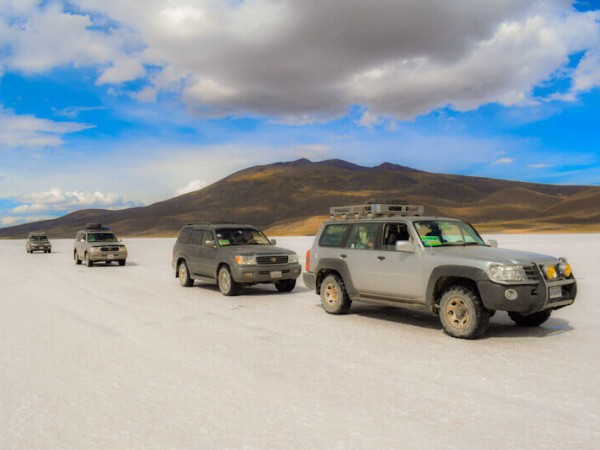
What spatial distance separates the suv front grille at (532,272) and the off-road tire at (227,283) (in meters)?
→ 7.21

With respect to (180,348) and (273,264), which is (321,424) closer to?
(180,348)

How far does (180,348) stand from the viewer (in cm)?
752

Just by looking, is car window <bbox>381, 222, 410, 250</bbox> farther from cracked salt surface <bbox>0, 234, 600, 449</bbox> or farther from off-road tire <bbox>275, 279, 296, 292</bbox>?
off-road tire <bbox>275, 279, 296, 292</bbox>

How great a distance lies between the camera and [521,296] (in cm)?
763

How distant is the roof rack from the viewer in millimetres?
9977

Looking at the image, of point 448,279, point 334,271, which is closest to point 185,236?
point 334,271

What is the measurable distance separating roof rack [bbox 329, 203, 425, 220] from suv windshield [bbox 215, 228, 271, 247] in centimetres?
443

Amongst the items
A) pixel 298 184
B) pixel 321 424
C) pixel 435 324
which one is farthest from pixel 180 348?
pixel 298 184

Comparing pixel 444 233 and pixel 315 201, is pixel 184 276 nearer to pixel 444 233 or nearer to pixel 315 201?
pixel 444 233

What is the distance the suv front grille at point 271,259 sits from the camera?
523 inches

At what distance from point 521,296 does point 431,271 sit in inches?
53.6

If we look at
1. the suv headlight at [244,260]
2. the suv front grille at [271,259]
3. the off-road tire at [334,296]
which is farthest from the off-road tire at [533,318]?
the suv headlight at [244,260]

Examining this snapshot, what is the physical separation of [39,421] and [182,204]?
168m

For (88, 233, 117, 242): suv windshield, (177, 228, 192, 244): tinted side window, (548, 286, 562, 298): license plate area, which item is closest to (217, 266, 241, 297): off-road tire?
(177, 228, 192, 244): tinted side window
